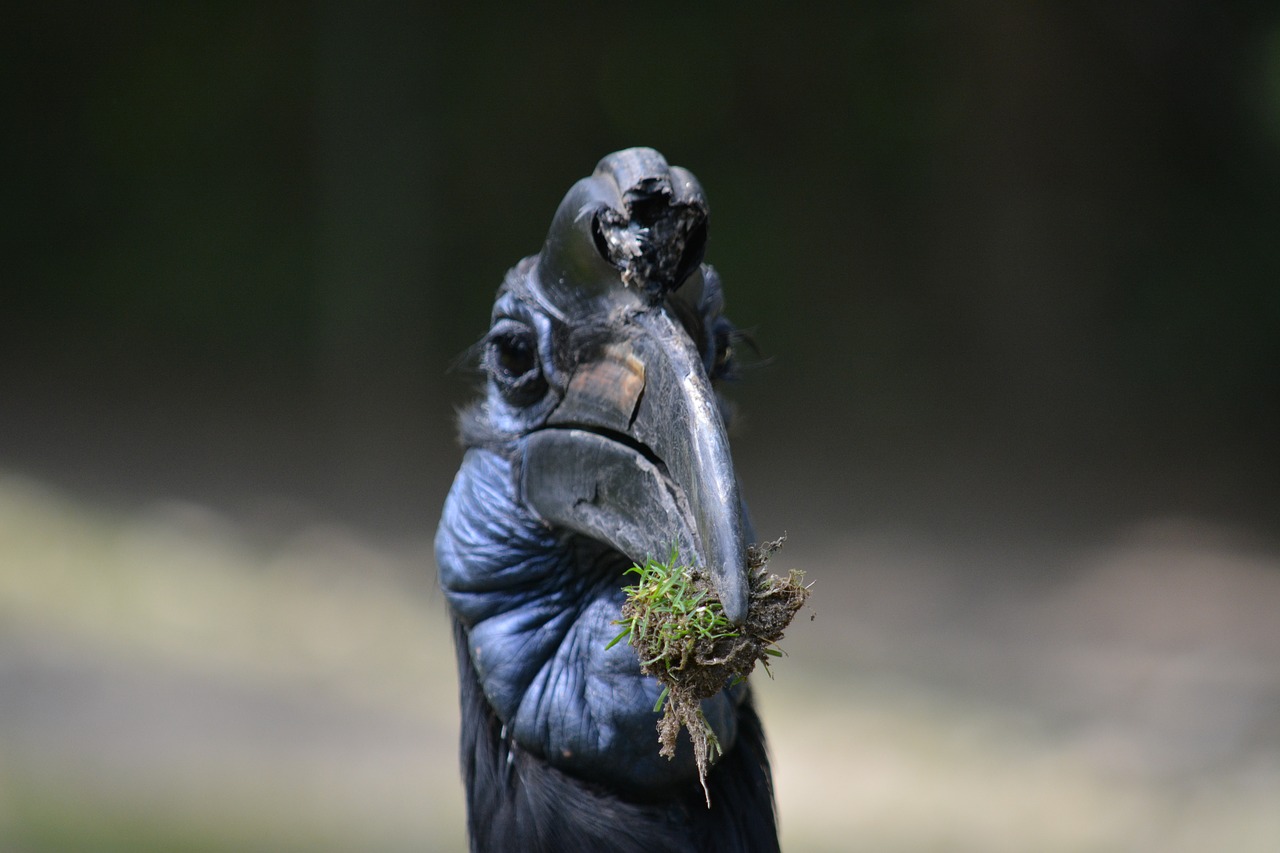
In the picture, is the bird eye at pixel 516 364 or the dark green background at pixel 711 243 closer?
the bird eye at pixel 516 364

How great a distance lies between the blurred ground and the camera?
4723 millimetres

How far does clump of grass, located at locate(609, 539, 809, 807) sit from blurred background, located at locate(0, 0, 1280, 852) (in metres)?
3.69

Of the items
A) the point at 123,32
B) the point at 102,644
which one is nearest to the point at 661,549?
the point at 102,644

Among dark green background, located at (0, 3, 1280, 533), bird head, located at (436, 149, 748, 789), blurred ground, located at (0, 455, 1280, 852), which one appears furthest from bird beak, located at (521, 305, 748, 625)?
dark green background, located at (0, 3, 1280, 533)

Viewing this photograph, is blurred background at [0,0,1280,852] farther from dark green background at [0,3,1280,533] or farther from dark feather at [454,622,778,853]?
dark feather at [454,622,778,853]

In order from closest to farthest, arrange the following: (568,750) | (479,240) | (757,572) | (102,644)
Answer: (757,572), (568,750), (102,644), (479,240)

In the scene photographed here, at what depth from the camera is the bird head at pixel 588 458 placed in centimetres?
175

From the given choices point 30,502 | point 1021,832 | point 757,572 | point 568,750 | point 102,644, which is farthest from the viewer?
point 30,502

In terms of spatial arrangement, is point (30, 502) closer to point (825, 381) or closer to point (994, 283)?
point (825, 381)

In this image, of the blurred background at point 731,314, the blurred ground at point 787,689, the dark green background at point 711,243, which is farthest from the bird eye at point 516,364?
the dark green background at point 711,243

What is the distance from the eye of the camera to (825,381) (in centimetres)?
686

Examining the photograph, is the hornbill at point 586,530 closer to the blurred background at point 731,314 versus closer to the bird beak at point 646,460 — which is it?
the bird beak at point 646,460

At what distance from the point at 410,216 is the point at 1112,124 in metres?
3.67

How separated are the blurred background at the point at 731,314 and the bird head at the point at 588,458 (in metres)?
3.31
